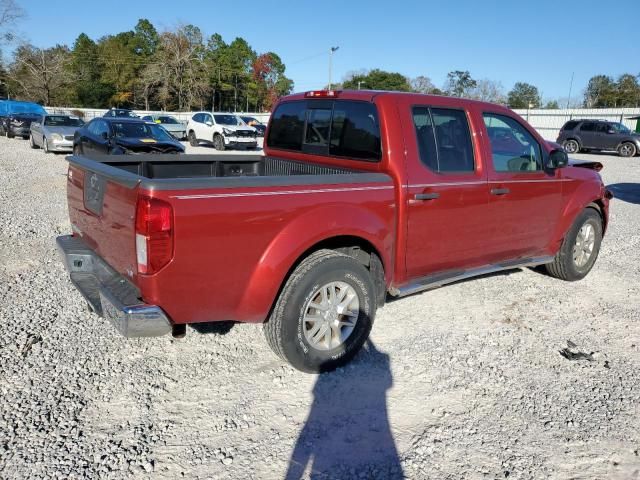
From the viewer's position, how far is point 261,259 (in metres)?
3.17

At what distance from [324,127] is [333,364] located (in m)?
2.12

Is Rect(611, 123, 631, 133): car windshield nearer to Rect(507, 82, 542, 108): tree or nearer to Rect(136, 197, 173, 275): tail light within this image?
Rect(136, 197, 173, 275): tail light

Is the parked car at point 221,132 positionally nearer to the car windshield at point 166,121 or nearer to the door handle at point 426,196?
the car windshield at point 166,121

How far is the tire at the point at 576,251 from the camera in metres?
5.60

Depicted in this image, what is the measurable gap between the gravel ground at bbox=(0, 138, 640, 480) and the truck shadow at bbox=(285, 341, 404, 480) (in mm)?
11

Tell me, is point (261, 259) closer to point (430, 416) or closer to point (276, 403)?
point (276, 403)

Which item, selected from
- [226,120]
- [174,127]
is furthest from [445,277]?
[174,127]

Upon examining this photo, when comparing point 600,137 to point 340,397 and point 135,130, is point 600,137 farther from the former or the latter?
point 340,397

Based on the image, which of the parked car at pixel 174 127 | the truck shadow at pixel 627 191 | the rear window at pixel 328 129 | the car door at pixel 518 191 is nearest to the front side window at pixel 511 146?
the car door at pixel 518 191

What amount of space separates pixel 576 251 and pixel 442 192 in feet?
8.80

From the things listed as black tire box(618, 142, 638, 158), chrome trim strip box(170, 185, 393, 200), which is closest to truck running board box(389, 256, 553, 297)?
chrome trim strip box(170, 185, 393, 200)

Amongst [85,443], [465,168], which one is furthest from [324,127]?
[85,443]

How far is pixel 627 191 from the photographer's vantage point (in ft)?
45.1

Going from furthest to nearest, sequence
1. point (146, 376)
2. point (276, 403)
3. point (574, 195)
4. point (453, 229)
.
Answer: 1. point (574, 195)
2. point (453, 229)
3. point (146, 376)
4. point (276, 403)
